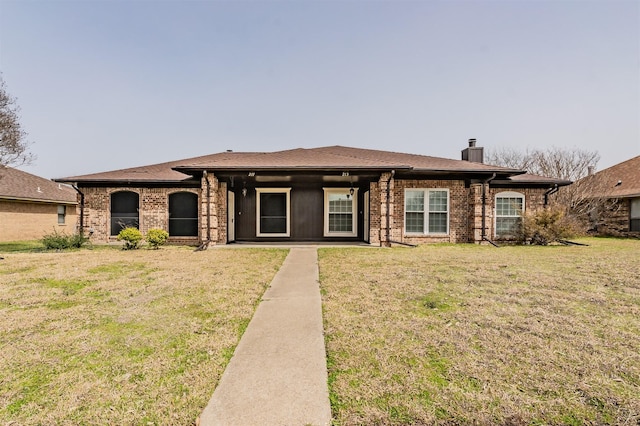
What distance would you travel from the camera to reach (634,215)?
1580cm

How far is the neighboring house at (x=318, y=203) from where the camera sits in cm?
1167

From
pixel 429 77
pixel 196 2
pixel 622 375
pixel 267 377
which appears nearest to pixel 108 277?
pixel 267 377

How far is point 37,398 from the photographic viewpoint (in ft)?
6.65

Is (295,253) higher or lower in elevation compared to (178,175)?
lower

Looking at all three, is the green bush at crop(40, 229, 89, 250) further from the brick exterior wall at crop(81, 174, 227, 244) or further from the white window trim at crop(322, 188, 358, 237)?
the white window trim at crop(322, 188, 358, 237)

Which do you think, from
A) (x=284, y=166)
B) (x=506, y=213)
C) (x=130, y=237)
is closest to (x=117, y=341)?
(x=284, y=166)

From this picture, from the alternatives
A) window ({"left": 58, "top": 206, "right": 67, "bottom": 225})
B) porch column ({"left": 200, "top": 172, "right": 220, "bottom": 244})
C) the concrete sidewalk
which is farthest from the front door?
window ({"left": 58, "top": 206, "right": 67, "bottom": 225})

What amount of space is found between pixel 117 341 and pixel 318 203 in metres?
10.2

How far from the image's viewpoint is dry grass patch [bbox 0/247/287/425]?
195 centimetres

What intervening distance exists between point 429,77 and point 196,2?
9322 mm

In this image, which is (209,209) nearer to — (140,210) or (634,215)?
(140,210)

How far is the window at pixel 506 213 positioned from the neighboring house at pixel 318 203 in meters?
0.04

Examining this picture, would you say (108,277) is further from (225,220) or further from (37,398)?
(225,220)

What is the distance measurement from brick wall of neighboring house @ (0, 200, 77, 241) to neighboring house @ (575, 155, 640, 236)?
30722 mm
